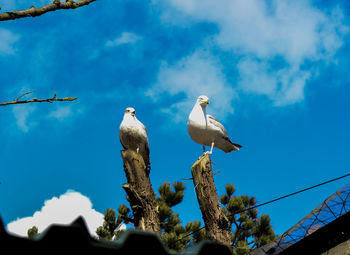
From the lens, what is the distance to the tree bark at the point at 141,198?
5.58m

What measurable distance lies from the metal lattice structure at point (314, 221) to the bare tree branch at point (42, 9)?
4.20 m

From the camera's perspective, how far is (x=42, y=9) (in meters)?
3.25

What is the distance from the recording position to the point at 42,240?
143 centimetres

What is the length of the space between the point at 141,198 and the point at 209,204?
946mm

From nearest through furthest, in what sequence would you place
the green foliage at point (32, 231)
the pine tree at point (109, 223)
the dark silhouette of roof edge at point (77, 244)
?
1. the dark silhouette of roof edge at point (77, 244)
2. the green foliage at point (32, 231)
3. the pine tree at point (109, 223)

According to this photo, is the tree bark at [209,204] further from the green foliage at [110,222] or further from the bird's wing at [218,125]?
the green foliage at [110,222]

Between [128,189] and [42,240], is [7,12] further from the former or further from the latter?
[128,189]

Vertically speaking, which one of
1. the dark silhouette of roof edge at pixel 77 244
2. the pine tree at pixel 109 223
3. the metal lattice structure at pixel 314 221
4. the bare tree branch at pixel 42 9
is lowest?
the dark silhouette of roof edge at pixel 77 244

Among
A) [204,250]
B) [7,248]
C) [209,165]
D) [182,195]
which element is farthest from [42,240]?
[182,195]

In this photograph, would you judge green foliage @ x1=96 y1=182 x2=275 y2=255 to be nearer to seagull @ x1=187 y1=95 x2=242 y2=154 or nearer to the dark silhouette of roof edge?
seagull @ x1=187 y1=95 x2=242 y2=154

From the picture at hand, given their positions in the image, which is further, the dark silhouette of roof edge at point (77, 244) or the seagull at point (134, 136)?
the seagull at point (134, 136)

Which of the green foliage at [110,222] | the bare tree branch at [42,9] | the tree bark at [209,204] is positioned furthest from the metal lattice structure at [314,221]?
the green foliage at [110,222]

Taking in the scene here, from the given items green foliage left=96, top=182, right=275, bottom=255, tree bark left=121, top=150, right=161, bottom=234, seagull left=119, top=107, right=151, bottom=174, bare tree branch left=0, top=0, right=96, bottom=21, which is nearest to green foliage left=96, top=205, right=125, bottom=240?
green foliage left=96, top=182, right=275, bottom=255

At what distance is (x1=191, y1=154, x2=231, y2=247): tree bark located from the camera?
543cm
